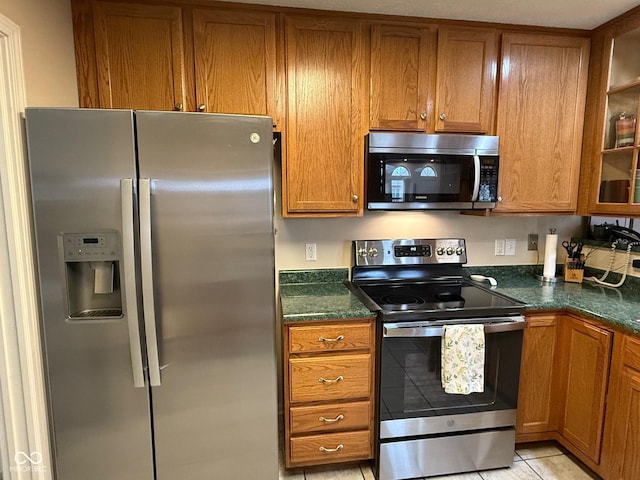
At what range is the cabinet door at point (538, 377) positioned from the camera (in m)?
1.95

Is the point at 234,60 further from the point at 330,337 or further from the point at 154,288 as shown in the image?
the point at 330,337

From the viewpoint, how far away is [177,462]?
1.53 metres

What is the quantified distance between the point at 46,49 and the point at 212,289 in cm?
123

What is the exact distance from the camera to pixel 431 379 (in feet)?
6.03

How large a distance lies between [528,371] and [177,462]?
1.82 meters

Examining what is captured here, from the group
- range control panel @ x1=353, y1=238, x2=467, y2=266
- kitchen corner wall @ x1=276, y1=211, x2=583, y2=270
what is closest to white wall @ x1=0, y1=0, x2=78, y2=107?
kitchen corner wall @ x1=276, y1=211, x2=583, y2=270

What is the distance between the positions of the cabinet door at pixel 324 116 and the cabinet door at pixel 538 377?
1212 mm

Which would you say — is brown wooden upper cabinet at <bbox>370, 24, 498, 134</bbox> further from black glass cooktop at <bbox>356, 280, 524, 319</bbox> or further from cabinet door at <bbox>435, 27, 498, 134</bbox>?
black glass cooktop at <bbox>356, 280, 524, 319</bbox>

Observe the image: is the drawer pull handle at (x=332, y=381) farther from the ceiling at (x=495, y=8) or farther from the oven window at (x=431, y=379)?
the ceiling at (x=495, y=8)

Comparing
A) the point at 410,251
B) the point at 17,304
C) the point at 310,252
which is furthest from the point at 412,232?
the point at 17,304

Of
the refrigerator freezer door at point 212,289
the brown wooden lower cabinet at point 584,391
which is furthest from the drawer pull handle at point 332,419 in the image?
the brown wooden lower cabinet at point 584,391

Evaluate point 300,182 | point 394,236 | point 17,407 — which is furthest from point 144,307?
point 394,236

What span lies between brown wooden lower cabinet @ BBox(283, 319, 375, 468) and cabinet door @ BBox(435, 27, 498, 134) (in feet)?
4.21

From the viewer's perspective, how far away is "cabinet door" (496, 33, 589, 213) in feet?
6.86
